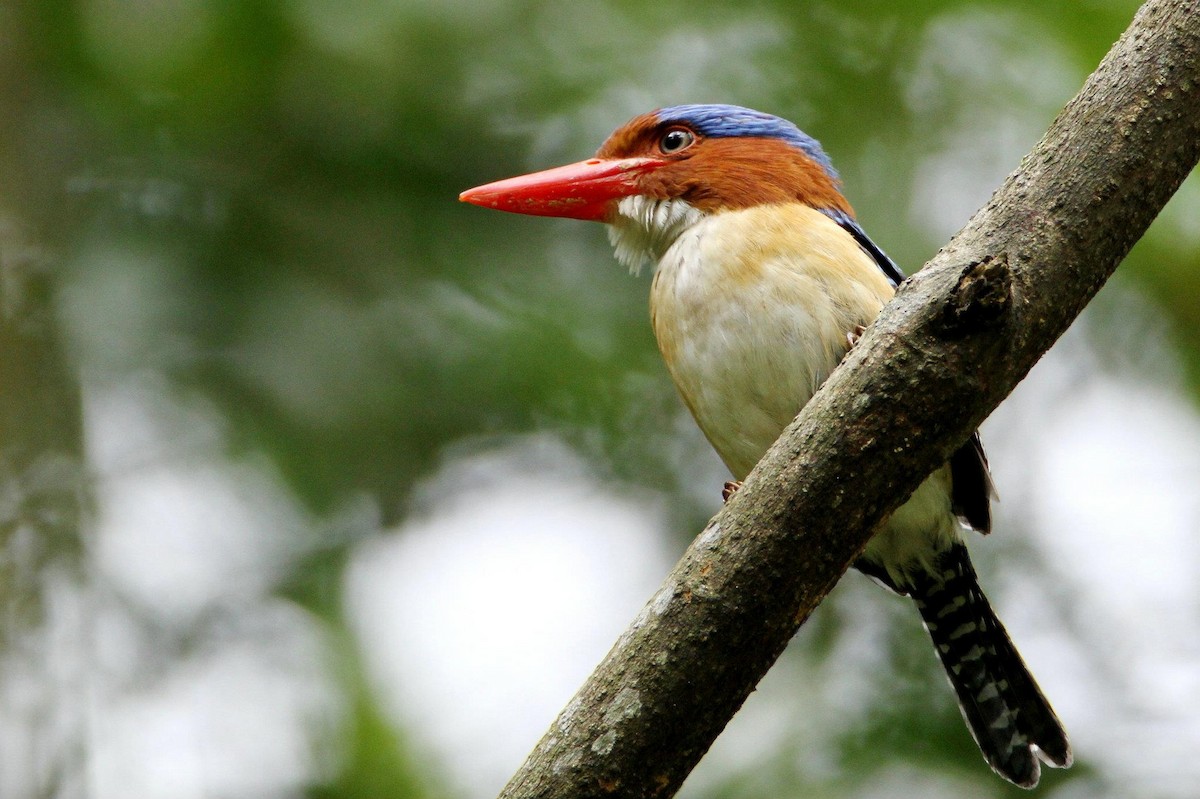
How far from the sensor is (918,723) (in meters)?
4.73

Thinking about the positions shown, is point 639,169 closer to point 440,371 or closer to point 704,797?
point 440,371

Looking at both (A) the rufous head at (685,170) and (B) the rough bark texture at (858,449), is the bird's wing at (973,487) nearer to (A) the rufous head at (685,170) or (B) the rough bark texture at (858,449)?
(A) the rufous head at (685,170)

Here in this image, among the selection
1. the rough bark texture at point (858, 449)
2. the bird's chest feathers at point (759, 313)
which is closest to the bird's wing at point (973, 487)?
the bird's chest feathers at point (759, 313)

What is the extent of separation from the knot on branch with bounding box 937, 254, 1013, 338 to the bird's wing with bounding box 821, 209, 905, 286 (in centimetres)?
162

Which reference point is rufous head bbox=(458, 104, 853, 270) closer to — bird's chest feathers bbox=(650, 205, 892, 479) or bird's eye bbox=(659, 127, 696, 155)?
bird's eye bbox=(659, 127, 696, 155)

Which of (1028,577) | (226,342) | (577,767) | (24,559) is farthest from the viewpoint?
(1028,577)

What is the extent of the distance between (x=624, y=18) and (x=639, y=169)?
1.79m

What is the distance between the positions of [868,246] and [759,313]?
53cm

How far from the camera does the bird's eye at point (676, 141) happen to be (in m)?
4.18

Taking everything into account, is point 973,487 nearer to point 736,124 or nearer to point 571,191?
point 736,124

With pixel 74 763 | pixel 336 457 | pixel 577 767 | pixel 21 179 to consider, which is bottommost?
pixel 577 767

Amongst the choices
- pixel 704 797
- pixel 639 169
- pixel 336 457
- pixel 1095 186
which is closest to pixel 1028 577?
pixel 704 797

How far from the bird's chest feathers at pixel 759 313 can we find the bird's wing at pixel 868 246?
0.42 ft

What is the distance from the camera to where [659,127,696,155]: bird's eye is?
4.18 meters
